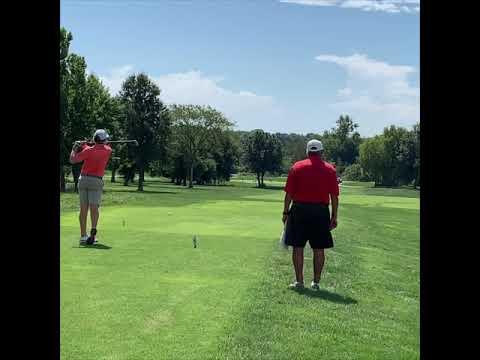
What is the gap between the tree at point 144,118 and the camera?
7731cm

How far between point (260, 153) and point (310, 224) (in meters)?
124

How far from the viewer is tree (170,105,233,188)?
98.0 meters

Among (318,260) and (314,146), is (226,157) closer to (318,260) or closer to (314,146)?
(318,260)

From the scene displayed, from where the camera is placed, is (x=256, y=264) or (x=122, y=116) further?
(x=122, y=116)

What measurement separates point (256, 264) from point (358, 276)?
6.68 feet

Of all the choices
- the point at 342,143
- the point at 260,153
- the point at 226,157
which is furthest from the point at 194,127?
the point at 342,143

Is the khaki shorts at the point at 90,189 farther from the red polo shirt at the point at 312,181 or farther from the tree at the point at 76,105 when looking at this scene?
the tree at the point at 76,105

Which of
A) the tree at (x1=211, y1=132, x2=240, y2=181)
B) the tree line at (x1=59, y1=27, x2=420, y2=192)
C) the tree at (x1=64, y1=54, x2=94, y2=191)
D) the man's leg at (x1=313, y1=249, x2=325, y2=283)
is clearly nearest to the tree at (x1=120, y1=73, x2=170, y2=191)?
the tree line at (x1=59, y1=27, x2=420, y2=192)

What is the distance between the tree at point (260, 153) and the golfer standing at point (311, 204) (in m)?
123

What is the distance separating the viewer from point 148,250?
11.4 meters

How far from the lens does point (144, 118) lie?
257 ft
